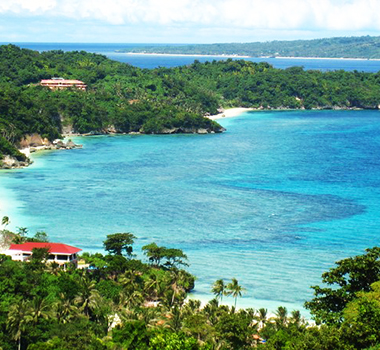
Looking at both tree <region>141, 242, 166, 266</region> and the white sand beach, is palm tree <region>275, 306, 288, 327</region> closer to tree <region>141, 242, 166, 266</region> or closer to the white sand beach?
tree <region>141, 242, 166, 266</region>

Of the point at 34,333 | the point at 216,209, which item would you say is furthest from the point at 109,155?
the point at 34,333

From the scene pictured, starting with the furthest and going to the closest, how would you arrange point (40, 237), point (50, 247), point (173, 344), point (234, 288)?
point (40, 237) < point (50, 247) < point (234, 288) < point (173, 344)

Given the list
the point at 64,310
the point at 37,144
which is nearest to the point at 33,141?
the point at 37,144

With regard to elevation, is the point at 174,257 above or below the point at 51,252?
below

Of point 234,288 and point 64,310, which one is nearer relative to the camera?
point 64,310

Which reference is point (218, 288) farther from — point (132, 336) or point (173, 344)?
point (173, 344)

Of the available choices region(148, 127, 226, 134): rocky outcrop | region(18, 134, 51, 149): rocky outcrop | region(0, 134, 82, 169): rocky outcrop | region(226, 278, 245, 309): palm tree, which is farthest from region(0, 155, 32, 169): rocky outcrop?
region(226, 278, 245, 309): palm tree
